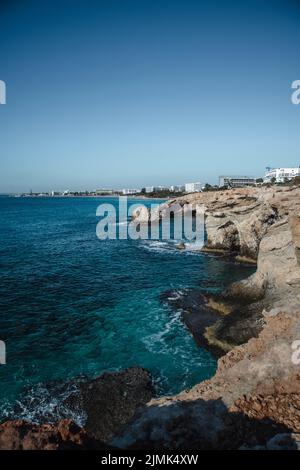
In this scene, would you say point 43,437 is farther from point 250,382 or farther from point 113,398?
point 250,382

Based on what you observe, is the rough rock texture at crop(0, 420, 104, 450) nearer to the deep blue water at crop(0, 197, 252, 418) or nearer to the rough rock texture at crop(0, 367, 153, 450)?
the rough rock texture at crop(0, 367, 153, 450)

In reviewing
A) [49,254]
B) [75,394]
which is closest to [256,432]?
[75,394]

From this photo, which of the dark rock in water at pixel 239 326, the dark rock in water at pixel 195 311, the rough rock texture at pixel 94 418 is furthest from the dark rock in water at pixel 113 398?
the dark rock in water at pixel 239 326

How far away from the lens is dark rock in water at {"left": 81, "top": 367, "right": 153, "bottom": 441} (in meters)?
11.7

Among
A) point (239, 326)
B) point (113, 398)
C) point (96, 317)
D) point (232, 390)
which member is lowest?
point (113, 398)

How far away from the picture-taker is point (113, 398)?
1298 centimetres

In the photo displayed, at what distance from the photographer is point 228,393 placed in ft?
33.2

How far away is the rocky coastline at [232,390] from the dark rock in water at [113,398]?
0.04 meters

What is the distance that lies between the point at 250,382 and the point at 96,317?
1358 centimetres

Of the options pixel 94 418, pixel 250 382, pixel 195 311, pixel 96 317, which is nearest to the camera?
pixel 250 382

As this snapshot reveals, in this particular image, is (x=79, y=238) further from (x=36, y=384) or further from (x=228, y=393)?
(x=228, y=393)

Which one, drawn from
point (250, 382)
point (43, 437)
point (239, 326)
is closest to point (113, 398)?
point (250, 382)

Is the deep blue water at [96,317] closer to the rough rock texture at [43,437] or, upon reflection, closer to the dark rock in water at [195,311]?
the dark rock in water at [195,311]

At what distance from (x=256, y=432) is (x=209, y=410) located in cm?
150
